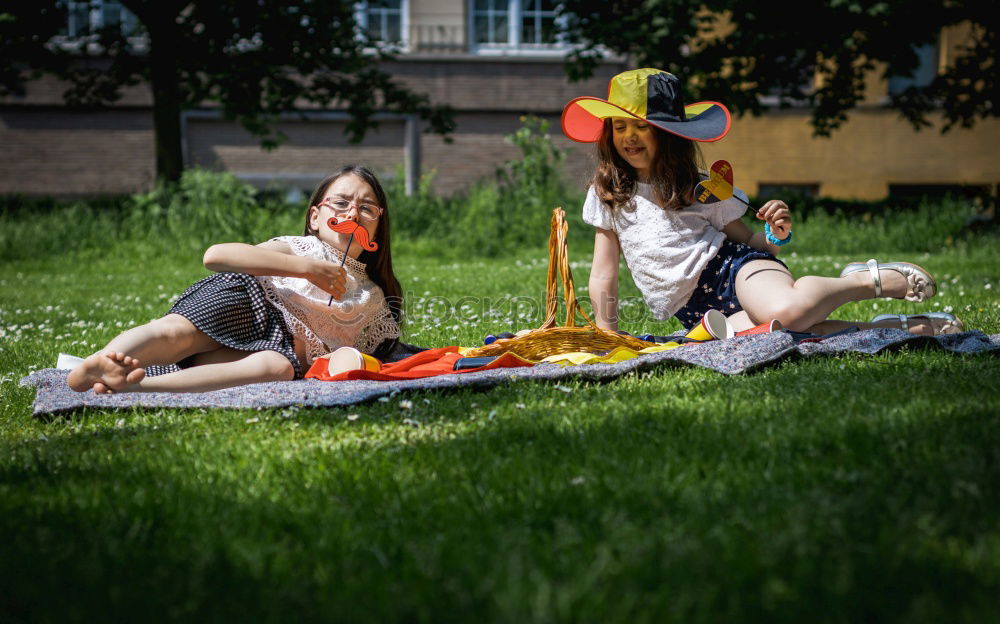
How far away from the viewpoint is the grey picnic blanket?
125 inches

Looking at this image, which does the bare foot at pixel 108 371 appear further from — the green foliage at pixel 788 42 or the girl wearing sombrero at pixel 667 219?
the green foliage at pixel 788 42

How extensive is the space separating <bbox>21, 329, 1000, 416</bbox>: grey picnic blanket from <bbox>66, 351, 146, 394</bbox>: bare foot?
7cm

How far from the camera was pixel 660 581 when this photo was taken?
1.56m

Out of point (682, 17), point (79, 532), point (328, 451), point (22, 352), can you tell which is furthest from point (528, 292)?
point (682, 17)

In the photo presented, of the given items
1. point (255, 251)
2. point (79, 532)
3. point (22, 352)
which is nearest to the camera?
point (79, 532)

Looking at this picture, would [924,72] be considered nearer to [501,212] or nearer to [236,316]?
[501,212]

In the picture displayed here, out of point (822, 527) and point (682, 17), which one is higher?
point (682, 17)

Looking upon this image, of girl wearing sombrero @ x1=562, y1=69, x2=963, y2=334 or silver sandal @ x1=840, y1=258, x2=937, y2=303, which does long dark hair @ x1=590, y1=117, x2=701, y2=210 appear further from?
silver sandal @ x1=840, y1=258, x2=937, y2=303

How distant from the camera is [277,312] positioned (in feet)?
12.6

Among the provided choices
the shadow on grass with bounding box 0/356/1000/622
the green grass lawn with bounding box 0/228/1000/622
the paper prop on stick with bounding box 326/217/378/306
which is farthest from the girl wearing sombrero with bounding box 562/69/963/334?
the shadow on grass with bounding box 0/356/1000/622

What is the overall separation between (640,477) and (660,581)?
57 centimetres

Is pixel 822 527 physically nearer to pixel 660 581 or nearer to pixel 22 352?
pixel 660 581

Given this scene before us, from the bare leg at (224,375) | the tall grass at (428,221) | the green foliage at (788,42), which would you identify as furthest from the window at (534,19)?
the bare leg at (224,375)

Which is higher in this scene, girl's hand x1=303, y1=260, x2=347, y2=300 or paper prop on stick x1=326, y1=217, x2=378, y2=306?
paper prop on stick x1=326, y1=217, x2=378, y2=306
